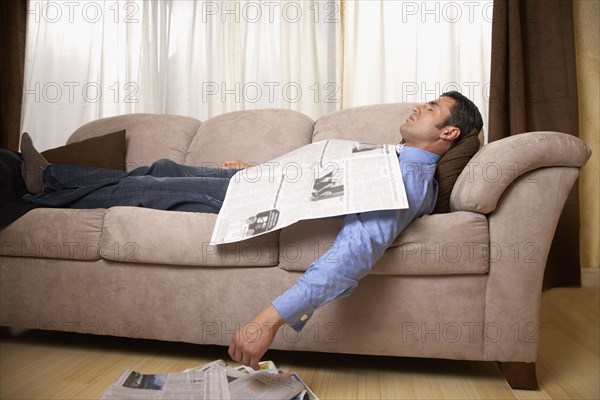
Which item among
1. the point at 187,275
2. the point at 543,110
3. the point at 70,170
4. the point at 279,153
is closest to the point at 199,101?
the point at 279,153

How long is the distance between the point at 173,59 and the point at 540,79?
6.76 feet

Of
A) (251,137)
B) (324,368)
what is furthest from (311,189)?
(251,137)

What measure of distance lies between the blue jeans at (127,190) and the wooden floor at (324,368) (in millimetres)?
455

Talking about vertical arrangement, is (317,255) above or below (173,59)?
below

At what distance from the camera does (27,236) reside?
1.50m

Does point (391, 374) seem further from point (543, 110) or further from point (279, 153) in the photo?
point (543, 110)

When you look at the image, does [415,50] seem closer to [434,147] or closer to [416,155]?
[434,147]

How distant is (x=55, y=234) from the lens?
4.87ft

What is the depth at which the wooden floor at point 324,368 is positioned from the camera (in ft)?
3.98

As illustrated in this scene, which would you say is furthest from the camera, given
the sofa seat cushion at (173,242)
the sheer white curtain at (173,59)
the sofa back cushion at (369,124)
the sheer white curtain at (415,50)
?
the sheer white curtain at (173,59)

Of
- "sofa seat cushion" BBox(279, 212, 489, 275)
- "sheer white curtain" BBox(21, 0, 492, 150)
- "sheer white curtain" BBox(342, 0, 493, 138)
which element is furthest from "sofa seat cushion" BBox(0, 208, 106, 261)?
"sheer white curtain" BBox(342, 0, 493, 138)

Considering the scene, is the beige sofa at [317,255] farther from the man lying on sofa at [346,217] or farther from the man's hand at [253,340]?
the man's hand at [253,340]

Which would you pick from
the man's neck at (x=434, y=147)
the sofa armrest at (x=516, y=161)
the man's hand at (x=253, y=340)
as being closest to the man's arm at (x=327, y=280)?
the man's hand at (x=253, y=340)

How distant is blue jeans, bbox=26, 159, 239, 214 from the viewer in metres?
1.54
